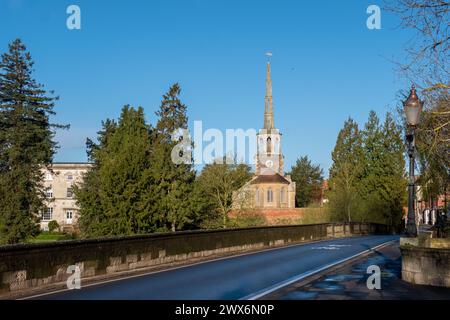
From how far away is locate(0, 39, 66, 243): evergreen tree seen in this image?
59.4m

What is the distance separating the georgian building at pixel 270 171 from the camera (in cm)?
12400

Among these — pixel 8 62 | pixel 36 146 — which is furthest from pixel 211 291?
pixel 8 62

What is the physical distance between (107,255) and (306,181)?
135579mm

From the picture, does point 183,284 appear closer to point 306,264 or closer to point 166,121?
point 306,264

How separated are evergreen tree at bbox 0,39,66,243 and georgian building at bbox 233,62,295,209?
162 ft

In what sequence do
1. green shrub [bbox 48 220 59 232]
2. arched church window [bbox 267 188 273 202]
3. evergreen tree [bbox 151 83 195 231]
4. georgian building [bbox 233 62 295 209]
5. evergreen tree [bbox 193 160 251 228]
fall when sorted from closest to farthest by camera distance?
evergreen tree [bbox 151 83 195 231] → evergreen tree [bbox 193 160 251 228] → green shrub [bbox 48 220 59 232] → georgian building [bbox 233 62 295 209] → arched church window [bbox 267 188 273 202]

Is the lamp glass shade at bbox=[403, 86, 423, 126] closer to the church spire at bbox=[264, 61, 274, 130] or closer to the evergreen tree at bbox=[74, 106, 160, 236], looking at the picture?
the evergreen tree at bbox=[74, 106, 160, 236]

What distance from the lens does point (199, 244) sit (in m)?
23.9

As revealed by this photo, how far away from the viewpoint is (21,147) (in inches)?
2569

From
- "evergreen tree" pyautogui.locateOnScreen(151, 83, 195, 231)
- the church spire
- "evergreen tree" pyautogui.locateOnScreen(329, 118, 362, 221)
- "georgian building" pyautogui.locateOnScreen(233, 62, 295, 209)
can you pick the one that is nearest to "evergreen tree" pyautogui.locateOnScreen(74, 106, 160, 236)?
"evergreen tree" pyautogui.locateOnScreen(151, 83, 195, 231)

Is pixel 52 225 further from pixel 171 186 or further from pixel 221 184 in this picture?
pixel 171 186

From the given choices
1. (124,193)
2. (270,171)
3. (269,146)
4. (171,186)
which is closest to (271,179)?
(270,171)

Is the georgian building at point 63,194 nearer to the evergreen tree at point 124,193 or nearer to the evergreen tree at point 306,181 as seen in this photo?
the evergreen tree at point 306,181
